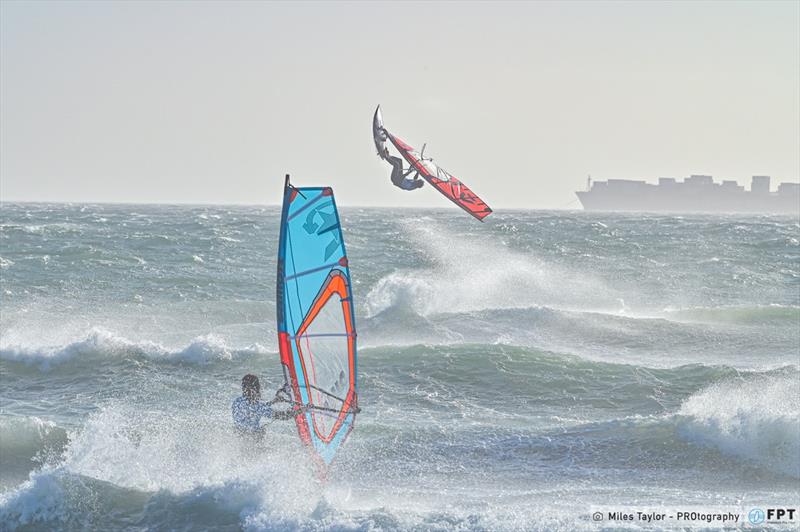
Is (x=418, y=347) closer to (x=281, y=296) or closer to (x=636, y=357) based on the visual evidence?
(x=636, y=357)

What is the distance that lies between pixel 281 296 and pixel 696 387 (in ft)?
22.9

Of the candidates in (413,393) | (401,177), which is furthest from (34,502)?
(413,393)

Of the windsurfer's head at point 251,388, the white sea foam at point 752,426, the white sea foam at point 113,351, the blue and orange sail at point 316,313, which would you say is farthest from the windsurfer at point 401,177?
the white sea foam at point 113,351

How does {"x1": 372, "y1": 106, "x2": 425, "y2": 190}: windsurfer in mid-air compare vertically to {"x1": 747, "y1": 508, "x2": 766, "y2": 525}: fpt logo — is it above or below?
above

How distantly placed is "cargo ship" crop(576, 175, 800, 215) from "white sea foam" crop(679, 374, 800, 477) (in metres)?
135

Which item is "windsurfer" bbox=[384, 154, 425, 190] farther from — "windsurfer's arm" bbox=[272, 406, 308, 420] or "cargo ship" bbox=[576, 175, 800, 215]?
"cargo ship" bbox=[576, 175, 800, 215]

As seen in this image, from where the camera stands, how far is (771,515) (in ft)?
22.0

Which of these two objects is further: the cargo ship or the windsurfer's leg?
the cargo ship

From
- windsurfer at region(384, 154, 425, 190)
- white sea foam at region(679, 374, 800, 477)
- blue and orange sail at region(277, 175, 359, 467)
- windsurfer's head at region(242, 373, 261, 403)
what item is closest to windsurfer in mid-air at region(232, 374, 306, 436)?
windsurfer's head at region(242, 373, 261, 403)

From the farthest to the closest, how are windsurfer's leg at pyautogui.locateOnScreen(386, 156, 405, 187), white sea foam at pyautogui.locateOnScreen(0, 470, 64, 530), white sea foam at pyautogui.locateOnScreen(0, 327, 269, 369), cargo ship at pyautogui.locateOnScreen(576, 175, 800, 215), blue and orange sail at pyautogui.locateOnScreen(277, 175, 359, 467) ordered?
1. cargo ship at pyautogui.locateOnScreen(576, 175, 800, 215)
2. white sea foam at pyautogui.locateOnScreen(0, 327, 269, 369)
3. windsurfer's leg at pyautogui.locateOnScreen(386, 156, 405, 187)
4. white sea foam at pyautogui.locateOnScreen(0, 470, 64, 530)
5. blue and orange sail at pyautogui.locateOnScreen(277, 175, 359, 467)

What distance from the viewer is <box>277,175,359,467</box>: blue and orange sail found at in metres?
5.95

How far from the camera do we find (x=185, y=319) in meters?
16.2

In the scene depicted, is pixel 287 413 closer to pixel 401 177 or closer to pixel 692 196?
pixel 401 177

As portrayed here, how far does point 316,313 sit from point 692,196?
143 metres
